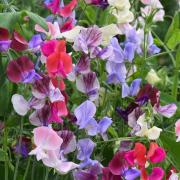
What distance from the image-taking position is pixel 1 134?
104cm

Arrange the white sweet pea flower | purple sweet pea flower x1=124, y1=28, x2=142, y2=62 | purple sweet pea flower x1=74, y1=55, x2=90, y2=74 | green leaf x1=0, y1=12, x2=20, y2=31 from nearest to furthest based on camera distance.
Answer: green leaf x1=0, y1=12, x2=20, y2=31 → purple sweet pea flower x1=74, y1=55, x2=90, y2=74 → purple sweet pea flower x1=124, y1=28, x2=142, y2=62 → the white sweet pea flower

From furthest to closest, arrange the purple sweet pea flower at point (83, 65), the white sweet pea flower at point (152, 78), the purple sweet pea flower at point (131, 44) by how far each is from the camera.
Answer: the white sweet pea flower at point (152, 78)
the purple sweet pea flower at point (131, 44)
the purple sweet pea flower at point (83, 65)

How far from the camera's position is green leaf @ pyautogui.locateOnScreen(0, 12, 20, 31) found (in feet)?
2.66

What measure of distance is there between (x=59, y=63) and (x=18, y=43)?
3.7 inches

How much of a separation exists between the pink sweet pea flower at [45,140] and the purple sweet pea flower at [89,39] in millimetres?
143

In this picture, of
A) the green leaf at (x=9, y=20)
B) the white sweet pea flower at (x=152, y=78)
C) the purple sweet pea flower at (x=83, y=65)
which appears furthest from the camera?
the white sweet pea flower at (x=152, y=78)

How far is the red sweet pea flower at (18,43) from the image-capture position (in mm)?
897

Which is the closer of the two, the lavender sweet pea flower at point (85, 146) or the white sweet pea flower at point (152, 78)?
the lavender sweet pea flower at point (85, 146)

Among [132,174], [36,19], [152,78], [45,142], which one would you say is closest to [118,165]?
[132,174]

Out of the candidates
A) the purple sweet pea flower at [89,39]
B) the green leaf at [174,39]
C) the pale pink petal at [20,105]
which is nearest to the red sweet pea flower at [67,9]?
the purple sweet pea flower at [89,39]

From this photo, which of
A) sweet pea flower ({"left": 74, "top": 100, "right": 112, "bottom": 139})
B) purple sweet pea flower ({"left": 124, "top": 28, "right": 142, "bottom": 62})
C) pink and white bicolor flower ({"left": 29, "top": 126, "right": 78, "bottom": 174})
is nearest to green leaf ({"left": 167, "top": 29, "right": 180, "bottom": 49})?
purple sweet pea flower ({"left": 124, "top": 28, "right": 142, "bottom": 62})

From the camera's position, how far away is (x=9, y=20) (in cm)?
82

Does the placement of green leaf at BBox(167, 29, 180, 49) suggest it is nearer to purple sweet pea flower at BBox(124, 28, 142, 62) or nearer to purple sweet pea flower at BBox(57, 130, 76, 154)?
purple sweet pea flower at BBox(124, 28, 142, 62)

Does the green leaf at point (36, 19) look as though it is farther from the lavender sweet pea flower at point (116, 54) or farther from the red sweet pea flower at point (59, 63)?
the lavender sweet pea flower at point (116, 54)
